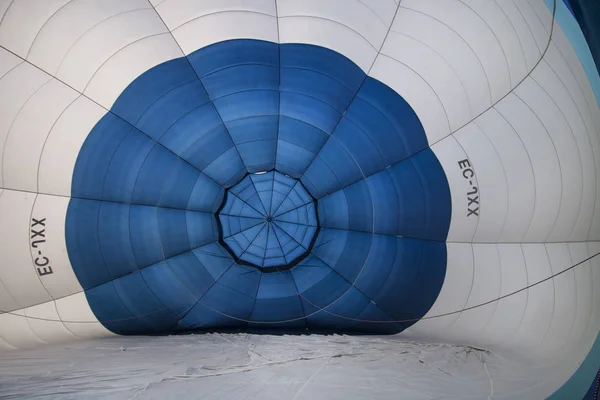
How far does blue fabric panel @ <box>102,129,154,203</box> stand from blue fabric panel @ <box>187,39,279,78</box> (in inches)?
25.1

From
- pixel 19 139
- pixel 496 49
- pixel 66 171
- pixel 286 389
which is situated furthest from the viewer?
pixel 66 171

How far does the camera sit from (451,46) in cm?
299

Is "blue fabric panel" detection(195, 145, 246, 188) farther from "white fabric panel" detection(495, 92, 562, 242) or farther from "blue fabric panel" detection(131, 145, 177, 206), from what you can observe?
"white fabric panel" detection(495, 92, 562, 242)

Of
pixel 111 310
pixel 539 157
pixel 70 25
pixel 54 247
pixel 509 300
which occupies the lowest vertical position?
pixel 111 310

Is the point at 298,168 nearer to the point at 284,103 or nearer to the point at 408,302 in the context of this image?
the point at 284,103

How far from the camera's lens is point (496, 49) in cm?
289

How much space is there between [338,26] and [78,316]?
264cm

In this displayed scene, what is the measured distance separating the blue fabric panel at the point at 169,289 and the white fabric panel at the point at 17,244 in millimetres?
748

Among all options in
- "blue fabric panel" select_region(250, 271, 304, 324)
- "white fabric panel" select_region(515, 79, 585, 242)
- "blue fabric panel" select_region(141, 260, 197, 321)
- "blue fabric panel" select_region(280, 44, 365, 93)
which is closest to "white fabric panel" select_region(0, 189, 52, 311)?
Answer: "blue fabric panel" select_region(141, 260, 197, 321)

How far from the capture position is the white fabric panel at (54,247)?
3291 mm

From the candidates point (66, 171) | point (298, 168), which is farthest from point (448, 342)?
point (66, 171)

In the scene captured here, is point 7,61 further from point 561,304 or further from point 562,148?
point 561,304

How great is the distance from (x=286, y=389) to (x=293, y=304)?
1.52 m

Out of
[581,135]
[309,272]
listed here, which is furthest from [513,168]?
[309,272]
